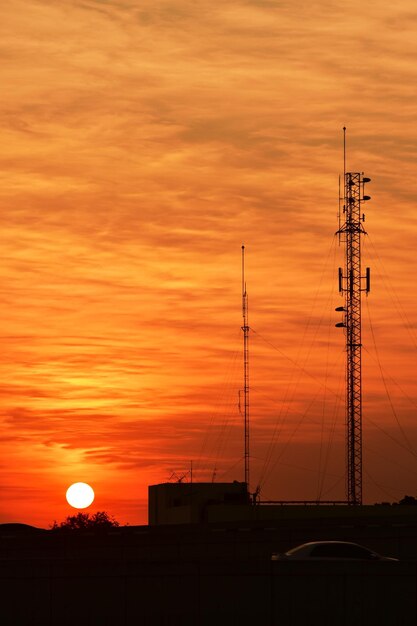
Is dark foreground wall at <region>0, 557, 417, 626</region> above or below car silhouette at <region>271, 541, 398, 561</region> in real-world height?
below

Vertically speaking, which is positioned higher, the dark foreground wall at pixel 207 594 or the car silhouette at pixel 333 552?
the car silhouette at pixel 333 552

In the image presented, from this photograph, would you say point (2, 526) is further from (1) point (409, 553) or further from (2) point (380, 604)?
(2) point (380, 604)

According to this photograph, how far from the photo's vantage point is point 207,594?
3469 cm

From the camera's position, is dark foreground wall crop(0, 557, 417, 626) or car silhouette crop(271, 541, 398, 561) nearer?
dark foreground wall crop(0, 557, 417, 626)

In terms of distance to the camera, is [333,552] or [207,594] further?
[333,552]

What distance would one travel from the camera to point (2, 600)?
3966cm

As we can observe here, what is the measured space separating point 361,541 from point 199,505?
2101 inches

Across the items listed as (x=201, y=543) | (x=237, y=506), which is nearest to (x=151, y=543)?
(x=201, y=543)

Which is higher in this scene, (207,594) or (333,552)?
(333,552)

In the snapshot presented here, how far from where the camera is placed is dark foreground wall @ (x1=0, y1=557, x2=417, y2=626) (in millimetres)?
31078

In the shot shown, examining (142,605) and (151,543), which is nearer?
(142,605)

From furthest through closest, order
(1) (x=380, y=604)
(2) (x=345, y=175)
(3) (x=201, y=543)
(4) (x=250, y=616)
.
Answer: (2) (x=345, y=175) < (3) (x=201, y=543) < (4) (x=250, y=616) < (1) (x=380, y=604)

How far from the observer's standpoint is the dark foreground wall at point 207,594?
31.1 metres

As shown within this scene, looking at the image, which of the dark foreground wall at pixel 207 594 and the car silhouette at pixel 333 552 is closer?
the dark foreground wall at pixel 207 594
